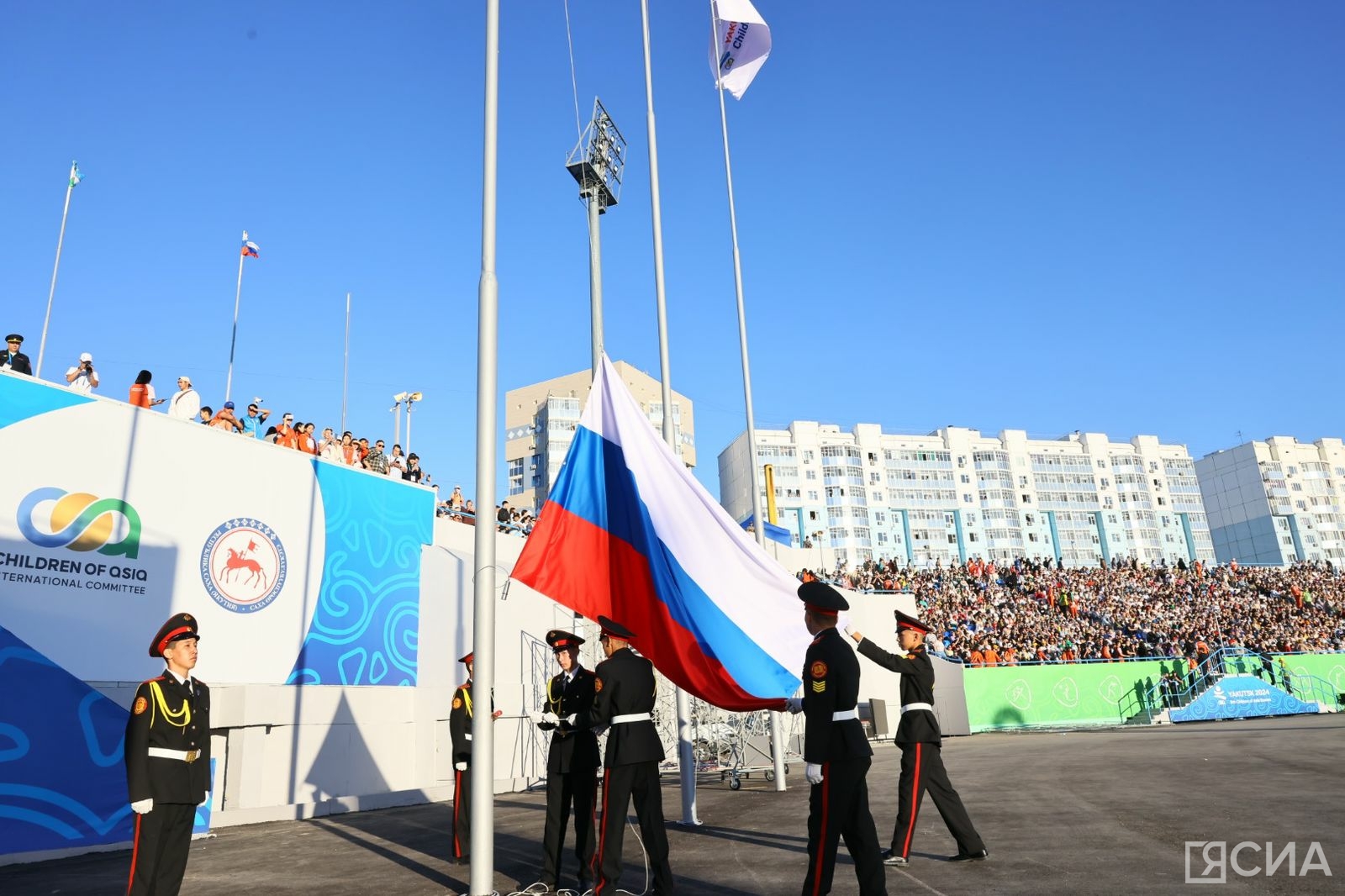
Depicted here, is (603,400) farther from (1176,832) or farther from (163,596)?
(163,596)

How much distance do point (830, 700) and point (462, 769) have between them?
17.1 feet

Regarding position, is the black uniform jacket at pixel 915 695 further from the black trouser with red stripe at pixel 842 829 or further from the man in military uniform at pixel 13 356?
the man in military uniform at pixel 13 356

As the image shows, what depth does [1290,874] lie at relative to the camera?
20.6ft

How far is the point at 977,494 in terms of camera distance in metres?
113

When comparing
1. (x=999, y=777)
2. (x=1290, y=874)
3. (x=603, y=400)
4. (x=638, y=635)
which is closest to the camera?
(x=1290, y=874)

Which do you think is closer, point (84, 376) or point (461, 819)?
point (461, 819)

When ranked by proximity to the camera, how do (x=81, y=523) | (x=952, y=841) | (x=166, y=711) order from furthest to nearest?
(x=81, y=523) → (x=952, y=841) → (x=166, y=711)

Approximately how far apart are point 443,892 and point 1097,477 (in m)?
124

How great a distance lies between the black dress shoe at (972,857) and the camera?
769cm

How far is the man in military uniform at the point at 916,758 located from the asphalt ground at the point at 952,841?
0.70 feet

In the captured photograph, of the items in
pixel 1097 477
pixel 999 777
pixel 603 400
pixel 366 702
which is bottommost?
pixel 999 777

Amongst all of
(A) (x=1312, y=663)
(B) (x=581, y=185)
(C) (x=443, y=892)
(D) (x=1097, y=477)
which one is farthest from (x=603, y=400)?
(D) (x=1097, y=477)

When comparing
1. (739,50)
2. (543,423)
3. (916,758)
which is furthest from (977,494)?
(916,758)

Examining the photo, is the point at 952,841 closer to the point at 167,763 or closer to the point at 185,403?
the point at 167,763
